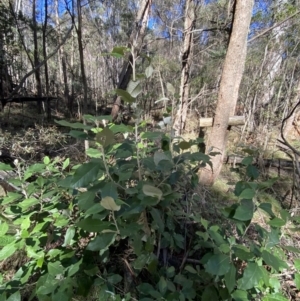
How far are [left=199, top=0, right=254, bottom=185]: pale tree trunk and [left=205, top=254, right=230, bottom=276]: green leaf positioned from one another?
94.8 inches

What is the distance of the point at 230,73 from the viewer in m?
3.34

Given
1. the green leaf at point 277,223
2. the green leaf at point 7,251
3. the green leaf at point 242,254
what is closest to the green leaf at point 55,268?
the green leaf at point 7,251

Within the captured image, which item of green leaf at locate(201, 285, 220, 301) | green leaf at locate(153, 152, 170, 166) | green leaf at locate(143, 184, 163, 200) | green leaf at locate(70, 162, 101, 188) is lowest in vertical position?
green leaf at locate(201, 285, 220, 301)

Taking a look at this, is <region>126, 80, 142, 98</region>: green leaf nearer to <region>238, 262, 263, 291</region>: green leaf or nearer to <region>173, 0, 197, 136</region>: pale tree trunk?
<region>238, 262, 263, 291</region>: green leaf

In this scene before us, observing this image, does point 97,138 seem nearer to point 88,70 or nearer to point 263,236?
point 263,236

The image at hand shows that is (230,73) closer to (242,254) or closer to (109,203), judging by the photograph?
(242,254)

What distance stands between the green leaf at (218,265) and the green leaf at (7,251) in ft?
1.99

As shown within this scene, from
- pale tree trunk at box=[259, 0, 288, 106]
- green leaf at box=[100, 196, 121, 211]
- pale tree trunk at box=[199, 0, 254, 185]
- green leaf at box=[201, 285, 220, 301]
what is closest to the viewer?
green leaf at box=[100, 196, 121, 211]

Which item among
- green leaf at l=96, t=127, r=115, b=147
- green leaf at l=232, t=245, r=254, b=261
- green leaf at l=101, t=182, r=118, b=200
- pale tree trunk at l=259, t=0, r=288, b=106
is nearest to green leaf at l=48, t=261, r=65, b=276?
green leaf at l=101, t=182, r=118, b=200

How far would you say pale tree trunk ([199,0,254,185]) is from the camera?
3.21 metres

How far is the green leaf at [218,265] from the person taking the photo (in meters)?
0.66

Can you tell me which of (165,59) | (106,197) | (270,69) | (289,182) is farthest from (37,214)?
(165,59)

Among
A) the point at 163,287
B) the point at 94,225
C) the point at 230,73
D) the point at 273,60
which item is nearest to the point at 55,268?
the point at 94,225

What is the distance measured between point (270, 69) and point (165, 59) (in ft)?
14.3
